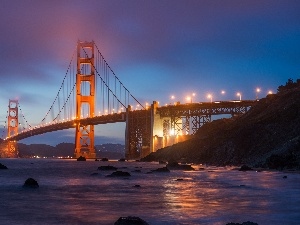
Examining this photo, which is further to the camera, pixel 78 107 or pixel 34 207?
pixel 78 107

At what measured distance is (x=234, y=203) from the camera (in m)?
13.9

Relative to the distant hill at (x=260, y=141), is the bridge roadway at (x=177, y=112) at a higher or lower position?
higher

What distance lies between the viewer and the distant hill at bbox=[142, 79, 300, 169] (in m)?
39.3

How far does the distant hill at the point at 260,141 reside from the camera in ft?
129

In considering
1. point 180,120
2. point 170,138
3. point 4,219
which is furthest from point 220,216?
point 180,120

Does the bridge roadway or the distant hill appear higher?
the bridge roadway

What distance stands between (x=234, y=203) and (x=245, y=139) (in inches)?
1541

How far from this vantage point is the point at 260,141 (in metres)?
49.7

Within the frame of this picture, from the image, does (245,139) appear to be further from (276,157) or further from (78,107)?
(78,107)

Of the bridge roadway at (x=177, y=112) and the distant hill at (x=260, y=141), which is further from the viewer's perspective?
the bridge roadway at (x=177, y=112)

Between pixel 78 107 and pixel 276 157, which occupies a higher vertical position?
pixel 78 107

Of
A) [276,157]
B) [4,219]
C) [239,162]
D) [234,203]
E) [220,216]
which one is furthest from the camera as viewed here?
[239,162]

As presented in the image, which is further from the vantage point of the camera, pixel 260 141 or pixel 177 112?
pixel 177 112

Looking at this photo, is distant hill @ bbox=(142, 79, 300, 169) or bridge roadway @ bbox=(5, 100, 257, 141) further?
bridge roadway @ bbox=(5, 100, 257, 141)
